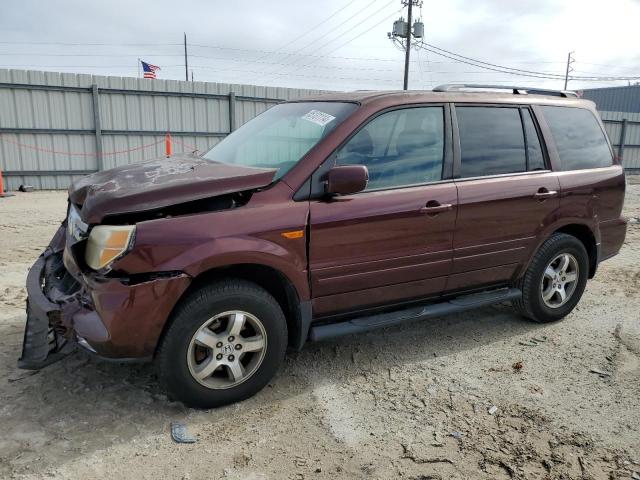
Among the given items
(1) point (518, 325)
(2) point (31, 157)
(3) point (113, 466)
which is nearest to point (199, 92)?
(2) point (31, 157)

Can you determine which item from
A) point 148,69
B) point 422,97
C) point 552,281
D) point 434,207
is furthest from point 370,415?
point 148,69

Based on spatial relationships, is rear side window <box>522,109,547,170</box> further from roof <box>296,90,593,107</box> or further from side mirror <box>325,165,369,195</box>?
side mirror <box>325,165,369,195</box>

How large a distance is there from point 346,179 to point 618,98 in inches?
1755

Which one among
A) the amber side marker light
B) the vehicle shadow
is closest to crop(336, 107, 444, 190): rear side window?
the amber side marker light

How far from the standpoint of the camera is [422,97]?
3.72 meters

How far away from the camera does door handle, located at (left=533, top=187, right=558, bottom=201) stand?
4.09 m

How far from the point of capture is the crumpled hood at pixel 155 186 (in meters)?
2.77

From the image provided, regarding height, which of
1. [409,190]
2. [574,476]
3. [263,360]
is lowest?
[574,476]

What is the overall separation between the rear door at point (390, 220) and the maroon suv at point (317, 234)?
0.01 m

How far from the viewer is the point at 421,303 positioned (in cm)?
384

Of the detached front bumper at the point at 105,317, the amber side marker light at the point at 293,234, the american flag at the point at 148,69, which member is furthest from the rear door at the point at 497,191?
Result: the american flag at the point at 148,69

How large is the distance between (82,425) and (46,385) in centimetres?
56

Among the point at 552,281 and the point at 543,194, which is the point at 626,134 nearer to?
the point at 552,281

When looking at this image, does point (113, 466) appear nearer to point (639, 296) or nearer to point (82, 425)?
point (82, 425)
